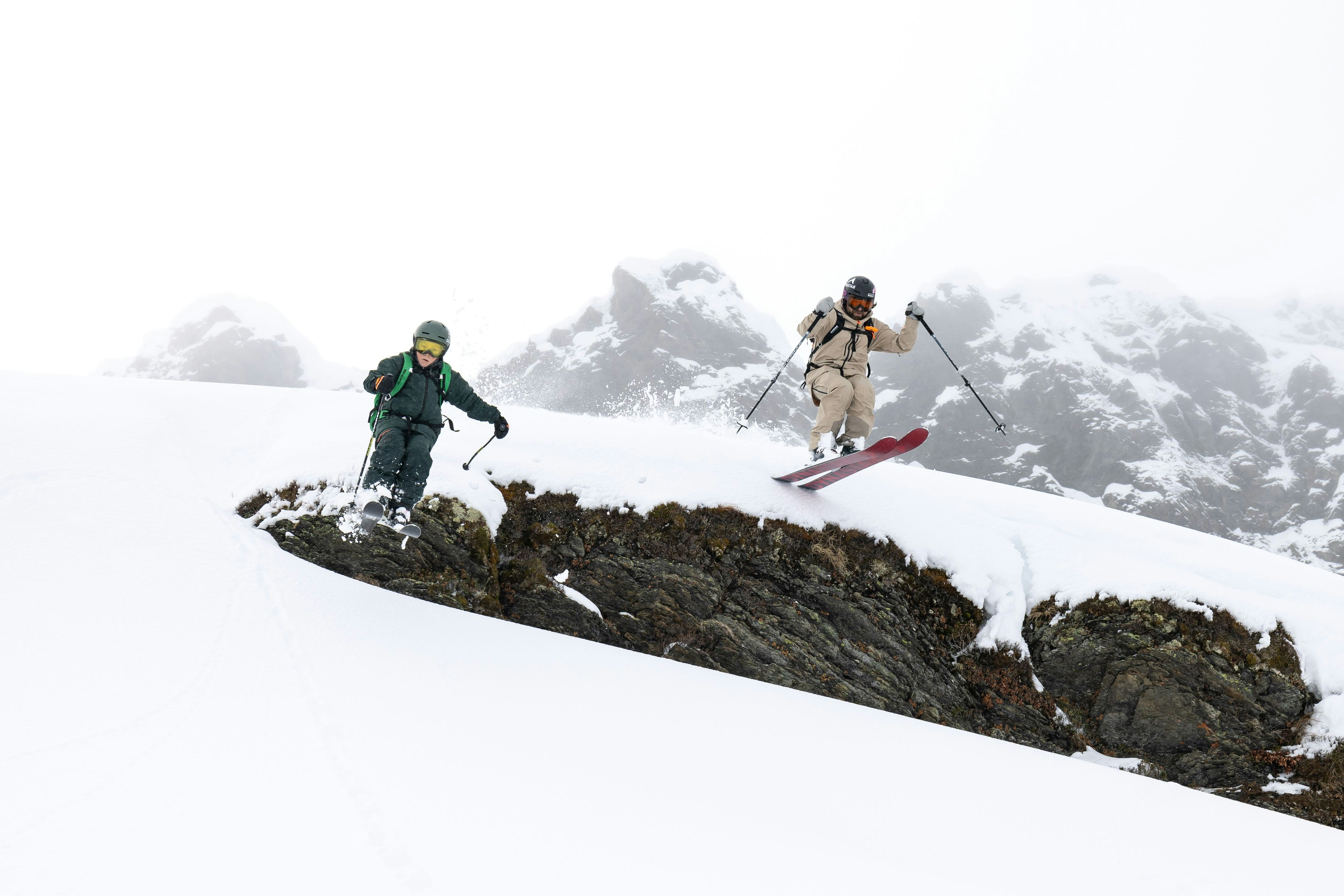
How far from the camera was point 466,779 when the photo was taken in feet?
9.57

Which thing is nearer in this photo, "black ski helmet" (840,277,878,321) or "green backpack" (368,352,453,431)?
"green backpack" (368,352,453,431)

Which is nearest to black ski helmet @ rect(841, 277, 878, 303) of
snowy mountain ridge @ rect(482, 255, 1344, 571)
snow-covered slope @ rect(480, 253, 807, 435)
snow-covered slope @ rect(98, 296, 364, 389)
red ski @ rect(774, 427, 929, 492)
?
red ski @ rect(774, 427, 929, 492)

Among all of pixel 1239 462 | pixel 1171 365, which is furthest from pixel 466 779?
pixel 1171 365

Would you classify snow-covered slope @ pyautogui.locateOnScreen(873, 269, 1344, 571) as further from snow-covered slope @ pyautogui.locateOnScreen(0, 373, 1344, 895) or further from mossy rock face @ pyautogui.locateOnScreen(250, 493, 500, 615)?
mossy rock face @ pyautogui.locateOnScreen(250, 493, 500, 615)

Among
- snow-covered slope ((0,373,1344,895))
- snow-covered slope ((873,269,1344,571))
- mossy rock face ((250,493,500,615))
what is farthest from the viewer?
snow-covered slope ((873,269,1344,571))

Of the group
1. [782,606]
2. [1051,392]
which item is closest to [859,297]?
[782,606]

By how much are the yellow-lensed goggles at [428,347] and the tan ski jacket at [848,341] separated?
15.7 ft

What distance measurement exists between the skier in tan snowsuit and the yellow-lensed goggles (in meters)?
4.80

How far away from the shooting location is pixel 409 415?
19.7ft

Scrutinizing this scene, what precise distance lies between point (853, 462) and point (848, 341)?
198 centimetres

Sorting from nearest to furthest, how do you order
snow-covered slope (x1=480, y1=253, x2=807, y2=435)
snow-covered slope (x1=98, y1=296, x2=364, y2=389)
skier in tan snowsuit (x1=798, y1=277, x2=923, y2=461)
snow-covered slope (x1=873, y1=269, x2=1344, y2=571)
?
skier in tan snowsuit (x1=798, y1=277, x2=923, y2=461), snow-covered slope (x1=873, y1=269, x2=1344, y2=571), snow-covered slope (x1=480, y1=253, x2=807, y2=435), snow-covered slope (x1=98, y1=296, x2=364, y2=389)

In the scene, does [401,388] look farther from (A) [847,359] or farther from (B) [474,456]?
(A) [847,359]

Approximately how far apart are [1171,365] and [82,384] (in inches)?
6673

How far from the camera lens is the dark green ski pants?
5.70 meters
